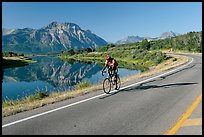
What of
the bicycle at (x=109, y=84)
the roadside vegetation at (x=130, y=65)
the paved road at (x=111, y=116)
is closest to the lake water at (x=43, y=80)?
the roadside vegetation at (x=130, y=65)

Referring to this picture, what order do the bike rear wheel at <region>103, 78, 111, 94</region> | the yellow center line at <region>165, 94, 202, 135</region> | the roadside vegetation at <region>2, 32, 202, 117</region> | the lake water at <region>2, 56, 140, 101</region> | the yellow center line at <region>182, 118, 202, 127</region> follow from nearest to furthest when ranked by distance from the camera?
the yellow center line at <region>165, 94, 202, 135</region> → the yellow center line at <region>182, 118, 202, 127</region> → the roadside vegetation at <region>2, 32, 202, 117</region> → the bike rear wheel at <region>103, 78, 111, 94</region> → the lake water at <region>2, 56, 140, 101</region>

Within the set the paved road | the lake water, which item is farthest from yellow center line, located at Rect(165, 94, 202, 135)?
the lake water

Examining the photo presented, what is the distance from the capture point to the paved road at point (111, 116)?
23.8 ft

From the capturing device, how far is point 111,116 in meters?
8.70

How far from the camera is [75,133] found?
7008 mm

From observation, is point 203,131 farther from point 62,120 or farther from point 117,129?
point 62,120

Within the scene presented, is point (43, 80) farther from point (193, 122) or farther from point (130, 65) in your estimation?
point (193, 122)

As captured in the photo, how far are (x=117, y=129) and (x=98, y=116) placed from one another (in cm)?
153

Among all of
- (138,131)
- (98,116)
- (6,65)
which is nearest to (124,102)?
(98,116)

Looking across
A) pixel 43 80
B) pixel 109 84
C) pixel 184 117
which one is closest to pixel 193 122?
pixel 184 117

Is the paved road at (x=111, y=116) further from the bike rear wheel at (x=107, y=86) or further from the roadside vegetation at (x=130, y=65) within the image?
the bike rear wheel at (x=107, y=86)

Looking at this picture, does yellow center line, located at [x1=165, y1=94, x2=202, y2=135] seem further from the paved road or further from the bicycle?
the bicycle

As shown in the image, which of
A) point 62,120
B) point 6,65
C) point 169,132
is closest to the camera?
point 169,132

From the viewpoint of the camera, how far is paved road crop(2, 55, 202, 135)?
7.24m
